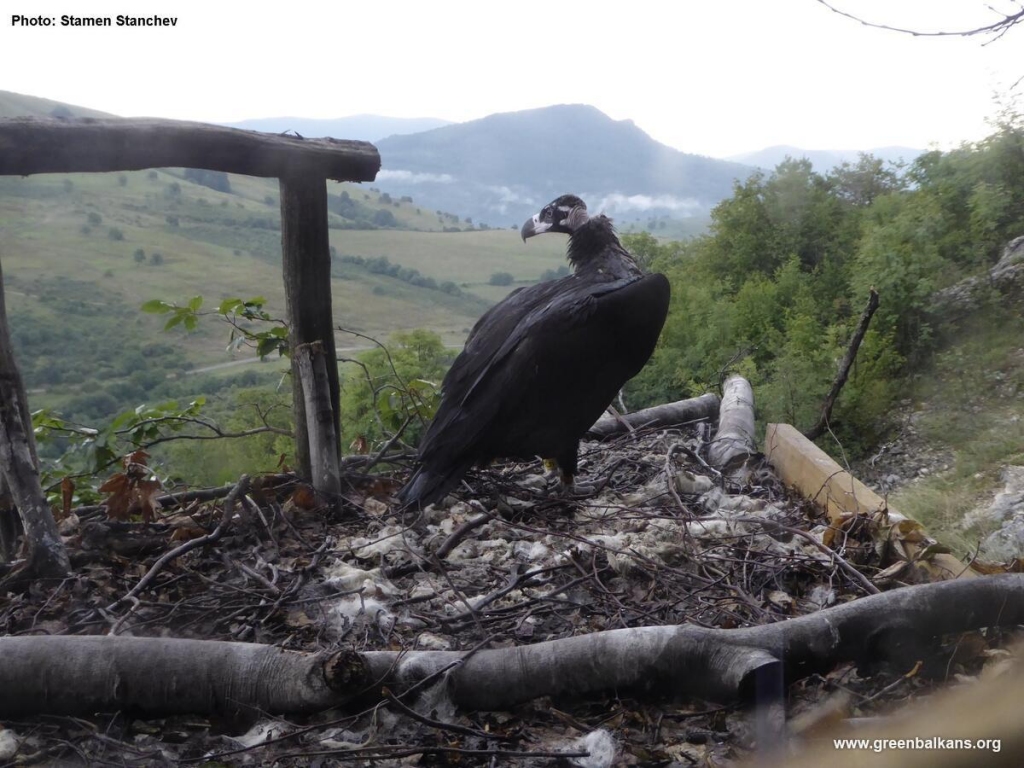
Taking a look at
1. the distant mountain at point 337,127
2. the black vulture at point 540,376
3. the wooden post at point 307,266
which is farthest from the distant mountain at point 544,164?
the wooden post at point 307,266

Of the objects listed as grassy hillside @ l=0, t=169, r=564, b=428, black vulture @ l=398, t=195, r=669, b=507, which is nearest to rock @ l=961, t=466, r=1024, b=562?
black vulture @ l=398, t=195, r=669, b=507

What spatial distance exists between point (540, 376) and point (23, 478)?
1.75m

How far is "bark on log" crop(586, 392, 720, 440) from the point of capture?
446 centimetres

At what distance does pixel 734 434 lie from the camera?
13.9 feet

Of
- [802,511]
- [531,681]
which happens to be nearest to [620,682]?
[531,681]

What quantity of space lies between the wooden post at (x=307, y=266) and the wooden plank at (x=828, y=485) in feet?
6.86

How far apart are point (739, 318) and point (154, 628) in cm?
588

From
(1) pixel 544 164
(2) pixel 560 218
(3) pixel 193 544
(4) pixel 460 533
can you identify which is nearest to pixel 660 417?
(2) pixel 560 218

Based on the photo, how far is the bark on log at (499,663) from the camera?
1837mm

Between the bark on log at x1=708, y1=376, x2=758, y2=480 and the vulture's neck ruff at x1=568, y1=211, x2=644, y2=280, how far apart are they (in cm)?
109

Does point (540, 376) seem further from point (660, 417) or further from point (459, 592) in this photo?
point (660, 417)

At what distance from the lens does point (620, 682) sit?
6.25 ft

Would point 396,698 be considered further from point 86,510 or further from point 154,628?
point 86,510

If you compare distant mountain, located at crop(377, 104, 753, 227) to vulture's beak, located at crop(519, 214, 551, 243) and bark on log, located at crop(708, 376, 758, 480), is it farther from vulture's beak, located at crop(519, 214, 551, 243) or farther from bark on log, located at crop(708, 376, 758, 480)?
vulture's beak, located at crop(519, 214, 551, 243)
